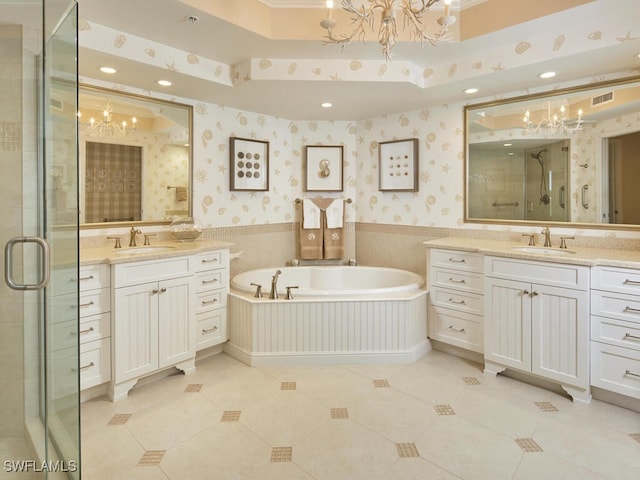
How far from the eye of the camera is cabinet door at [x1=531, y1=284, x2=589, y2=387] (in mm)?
2166

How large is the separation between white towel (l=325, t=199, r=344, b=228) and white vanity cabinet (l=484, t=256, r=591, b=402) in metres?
1.69

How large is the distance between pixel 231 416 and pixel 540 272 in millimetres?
2118

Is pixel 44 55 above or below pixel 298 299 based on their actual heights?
above

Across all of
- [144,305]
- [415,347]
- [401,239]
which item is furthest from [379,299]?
[144,305]

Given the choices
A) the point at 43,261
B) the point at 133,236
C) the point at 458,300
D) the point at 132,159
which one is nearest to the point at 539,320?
the point at 458,300

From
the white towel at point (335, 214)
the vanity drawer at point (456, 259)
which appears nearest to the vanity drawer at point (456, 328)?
the vanity drawer at point (456, 259)

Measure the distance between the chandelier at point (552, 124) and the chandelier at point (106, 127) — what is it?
3145mm

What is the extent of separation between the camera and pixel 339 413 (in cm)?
209

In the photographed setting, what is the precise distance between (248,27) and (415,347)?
2.56m

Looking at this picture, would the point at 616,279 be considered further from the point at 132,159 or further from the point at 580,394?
the point at 132,159

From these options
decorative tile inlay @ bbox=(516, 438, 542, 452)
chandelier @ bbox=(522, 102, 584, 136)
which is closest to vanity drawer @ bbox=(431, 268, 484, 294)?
decorative tile inlay @ bbox=(516, 438, 542, 452)

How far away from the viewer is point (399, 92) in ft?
9.81

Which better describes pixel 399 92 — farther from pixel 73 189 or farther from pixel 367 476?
pixel 367 476

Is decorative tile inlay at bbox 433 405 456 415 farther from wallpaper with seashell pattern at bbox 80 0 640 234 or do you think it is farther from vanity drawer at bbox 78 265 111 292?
vanity drawer at bbox 78 265 111 292
